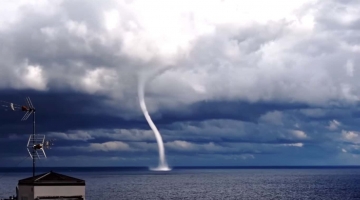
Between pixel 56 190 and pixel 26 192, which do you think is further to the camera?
pixel 26 192

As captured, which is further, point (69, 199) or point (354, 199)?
point (354, 199)

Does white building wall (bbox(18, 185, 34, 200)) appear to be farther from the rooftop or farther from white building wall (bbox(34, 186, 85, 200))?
white building wall (bbox(34, 186, 85, 200))

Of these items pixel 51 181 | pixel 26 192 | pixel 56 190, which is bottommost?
pixel 26 192

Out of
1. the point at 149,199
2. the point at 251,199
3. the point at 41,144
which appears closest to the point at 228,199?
the point at 251,199

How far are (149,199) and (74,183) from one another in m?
→ 121

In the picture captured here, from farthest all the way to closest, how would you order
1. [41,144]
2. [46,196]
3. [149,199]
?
[149,199] < [41,144] < [46,196]

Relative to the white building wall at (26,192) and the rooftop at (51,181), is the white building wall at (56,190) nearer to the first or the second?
the rooftop at (51,181)

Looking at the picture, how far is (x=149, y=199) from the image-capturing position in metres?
190

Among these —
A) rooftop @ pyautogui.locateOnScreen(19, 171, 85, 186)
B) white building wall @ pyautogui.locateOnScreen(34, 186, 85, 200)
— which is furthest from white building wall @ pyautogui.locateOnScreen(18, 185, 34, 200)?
white building wall @ pyautogui.locateOnScreen(34, 186, 85, 200)

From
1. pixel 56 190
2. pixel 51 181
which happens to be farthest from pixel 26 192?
pixel 56 190

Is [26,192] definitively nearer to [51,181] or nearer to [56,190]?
[51,181]

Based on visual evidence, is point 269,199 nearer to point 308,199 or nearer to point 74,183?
point 308,199

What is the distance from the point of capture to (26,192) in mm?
71750

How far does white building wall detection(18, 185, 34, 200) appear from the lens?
2795 inches
